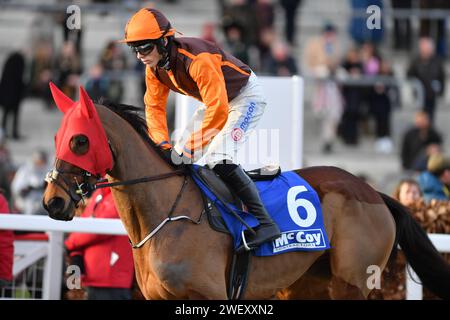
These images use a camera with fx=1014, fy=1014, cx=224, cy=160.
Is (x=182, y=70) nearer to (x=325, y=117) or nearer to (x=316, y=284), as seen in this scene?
(x=316, y=284)

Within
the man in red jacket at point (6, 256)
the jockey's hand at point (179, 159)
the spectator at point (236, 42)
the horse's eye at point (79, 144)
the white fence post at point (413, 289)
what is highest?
the spectator at point (236, 42)

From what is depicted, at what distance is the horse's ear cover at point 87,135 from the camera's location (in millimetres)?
5453

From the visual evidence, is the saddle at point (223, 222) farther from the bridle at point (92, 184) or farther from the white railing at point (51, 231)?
the white railing at point (51, 231)

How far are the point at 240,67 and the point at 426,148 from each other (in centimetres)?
694

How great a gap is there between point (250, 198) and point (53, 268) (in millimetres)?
1879

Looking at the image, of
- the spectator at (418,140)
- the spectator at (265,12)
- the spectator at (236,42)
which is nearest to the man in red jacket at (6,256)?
the spectator at (236,42)

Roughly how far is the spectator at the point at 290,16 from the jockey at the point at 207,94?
9647 mm

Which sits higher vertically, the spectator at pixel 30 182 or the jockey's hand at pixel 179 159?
the jockey's hand at pixel 179 159

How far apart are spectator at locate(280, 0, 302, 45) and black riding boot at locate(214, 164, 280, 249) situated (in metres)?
10.0

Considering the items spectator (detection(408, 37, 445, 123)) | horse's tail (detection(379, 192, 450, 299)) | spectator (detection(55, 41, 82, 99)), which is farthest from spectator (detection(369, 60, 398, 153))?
horse's tail (detection(379, 192, 450, 299))

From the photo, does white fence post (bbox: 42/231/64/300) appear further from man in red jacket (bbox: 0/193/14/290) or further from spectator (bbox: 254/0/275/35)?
spectator (bbox: 254/0/275/35)

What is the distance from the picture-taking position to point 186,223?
579 centimetres

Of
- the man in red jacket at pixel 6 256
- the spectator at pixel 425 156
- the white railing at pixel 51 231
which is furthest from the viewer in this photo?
the spectator at pixel 425 156
